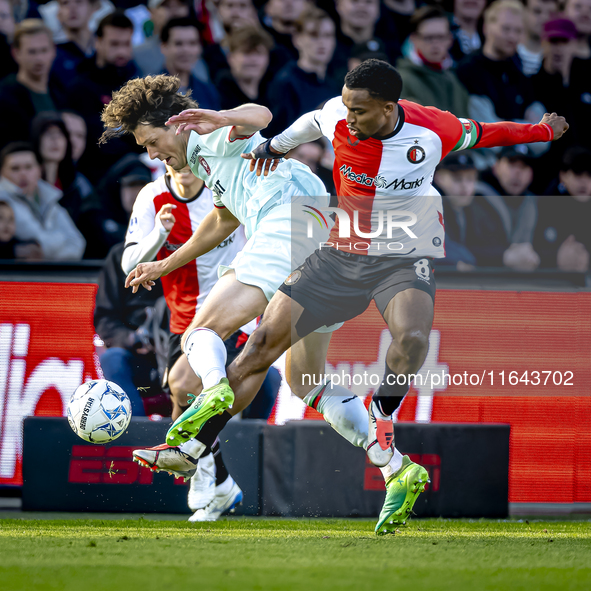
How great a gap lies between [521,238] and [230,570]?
488 centimetres

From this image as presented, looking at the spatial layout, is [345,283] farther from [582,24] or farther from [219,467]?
[582,24]

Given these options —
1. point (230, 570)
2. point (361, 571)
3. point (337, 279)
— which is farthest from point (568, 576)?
point (337, 279)

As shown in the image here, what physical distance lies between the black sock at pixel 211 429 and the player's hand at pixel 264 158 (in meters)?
1.42

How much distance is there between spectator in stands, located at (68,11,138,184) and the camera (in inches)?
296

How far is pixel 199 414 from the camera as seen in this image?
401 centimetres

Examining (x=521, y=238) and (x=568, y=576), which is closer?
(x=568, y=576)

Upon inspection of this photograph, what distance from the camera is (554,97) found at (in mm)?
8469

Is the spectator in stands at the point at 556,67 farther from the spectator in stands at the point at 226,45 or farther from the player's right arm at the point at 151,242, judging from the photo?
the player's right arm at the point at 151,242

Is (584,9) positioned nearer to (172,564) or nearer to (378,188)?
(378,188)

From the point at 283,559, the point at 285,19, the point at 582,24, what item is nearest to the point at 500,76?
the point at 582,24

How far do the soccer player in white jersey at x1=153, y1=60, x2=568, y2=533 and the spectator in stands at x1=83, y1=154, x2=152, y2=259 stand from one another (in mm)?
2650

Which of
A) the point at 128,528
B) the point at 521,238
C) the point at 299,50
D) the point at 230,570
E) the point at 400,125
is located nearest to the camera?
the point at 230,570

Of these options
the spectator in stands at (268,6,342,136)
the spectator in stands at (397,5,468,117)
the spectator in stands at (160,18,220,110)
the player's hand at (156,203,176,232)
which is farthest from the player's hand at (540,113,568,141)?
the spectator in stands at (160,18,220,110)

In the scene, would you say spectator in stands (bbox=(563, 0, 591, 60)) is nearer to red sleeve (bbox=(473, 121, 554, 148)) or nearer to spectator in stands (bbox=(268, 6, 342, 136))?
spectator in stands (bbox=(268, 6, 342, 136))
